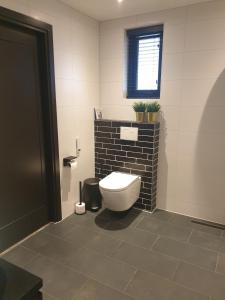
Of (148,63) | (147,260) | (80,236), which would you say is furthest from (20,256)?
(148,63)

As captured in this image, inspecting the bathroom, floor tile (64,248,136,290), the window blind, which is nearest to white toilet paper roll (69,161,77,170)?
the bathroom

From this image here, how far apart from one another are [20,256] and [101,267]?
0.75 metres

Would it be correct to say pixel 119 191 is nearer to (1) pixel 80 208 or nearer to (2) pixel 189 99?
(1) pixel 80 208

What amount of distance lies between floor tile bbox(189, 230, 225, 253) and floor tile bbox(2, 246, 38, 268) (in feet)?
5.14

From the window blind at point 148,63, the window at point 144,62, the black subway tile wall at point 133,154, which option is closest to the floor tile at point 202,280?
the black subway tile wall at point 133,154

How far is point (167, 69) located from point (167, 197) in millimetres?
1541

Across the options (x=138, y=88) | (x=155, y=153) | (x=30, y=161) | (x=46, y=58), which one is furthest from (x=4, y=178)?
(x=138, y=88)

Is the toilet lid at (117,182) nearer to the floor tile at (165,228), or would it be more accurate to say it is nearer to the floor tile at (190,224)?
the floor tile at (165,228)

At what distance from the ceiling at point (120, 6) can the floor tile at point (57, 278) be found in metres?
2.50

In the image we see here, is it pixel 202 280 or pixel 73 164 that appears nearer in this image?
pixel 202 280

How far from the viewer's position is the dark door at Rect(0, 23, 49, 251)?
2018 millimetres

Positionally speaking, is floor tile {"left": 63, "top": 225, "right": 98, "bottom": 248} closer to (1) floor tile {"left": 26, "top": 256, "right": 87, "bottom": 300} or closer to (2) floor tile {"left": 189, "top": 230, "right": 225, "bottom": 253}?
(1) floor tile {"left": 26, "top": 256, "right": 87, "bottom": 300}

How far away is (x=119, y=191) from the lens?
2.54m

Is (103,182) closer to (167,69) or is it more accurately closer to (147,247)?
(147,247)
